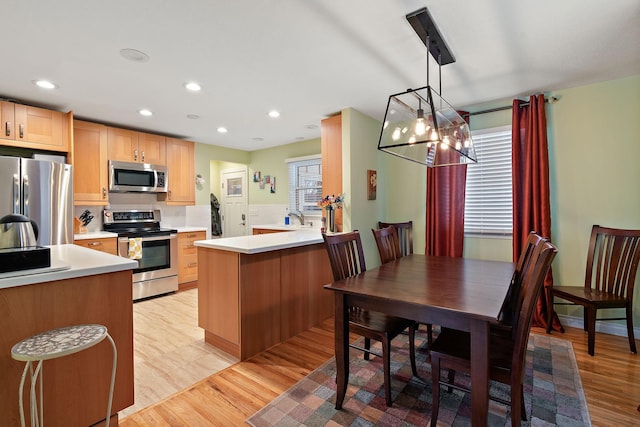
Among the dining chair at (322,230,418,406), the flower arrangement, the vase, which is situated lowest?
the dining chair at (322,230,418,406)

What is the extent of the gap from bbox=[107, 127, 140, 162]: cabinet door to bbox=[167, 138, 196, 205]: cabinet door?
1.59 ft

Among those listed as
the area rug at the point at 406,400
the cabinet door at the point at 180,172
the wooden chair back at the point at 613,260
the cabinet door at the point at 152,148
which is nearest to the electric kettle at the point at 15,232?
the area rug at the point at 406,400

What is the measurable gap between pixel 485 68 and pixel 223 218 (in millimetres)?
5502

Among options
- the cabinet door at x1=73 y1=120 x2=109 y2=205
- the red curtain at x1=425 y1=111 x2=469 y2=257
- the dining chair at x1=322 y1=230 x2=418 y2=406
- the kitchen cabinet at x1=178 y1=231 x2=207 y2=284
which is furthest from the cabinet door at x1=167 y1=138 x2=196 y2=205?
the red curtain at x1=425 y1=111 x2=469 y2=257

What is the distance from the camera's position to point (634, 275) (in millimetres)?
2533

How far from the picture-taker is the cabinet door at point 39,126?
A: 309 centimetres

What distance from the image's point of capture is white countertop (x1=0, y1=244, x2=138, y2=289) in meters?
1.26

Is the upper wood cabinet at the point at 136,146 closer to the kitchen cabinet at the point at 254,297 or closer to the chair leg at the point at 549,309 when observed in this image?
the kitchen cabinet at the point at 254,297

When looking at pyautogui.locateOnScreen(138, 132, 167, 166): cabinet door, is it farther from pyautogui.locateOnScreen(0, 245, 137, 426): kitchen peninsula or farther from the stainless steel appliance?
pyautogui.locateOnScreen(0, 245, 137, 426): kitchen peninsula

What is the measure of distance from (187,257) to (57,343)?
3.60 meters

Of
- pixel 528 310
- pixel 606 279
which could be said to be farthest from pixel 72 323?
pixel 606 279

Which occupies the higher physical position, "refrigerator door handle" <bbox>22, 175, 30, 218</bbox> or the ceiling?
the ceiling

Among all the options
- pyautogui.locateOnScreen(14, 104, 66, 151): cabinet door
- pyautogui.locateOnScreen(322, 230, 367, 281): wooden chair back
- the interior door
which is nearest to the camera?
pyautogui.locateOnScreen(322, 230, 367, 281): wooden chair back

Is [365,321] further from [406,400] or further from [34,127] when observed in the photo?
[34,127]
